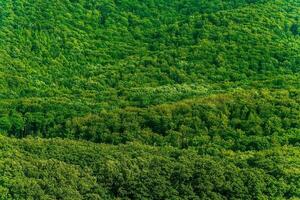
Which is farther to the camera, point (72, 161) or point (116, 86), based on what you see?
point (116, 86)

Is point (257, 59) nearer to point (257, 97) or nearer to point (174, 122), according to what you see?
point (257, 97)

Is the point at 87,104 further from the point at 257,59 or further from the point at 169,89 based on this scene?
the point at 257,59

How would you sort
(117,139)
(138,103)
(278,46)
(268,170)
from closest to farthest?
(268,170) < (117,139) < (138,103) < (278,46)

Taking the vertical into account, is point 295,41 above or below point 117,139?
above

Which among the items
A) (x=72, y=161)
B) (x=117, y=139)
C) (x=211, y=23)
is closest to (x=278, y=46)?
(x=211, y=23)

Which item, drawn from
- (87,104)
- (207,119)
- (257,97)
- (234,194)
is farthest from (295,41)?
(234,194)

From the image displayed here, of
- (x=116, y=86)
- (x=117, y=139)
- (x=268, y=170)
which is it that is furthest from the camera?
(x=116, y=86)
